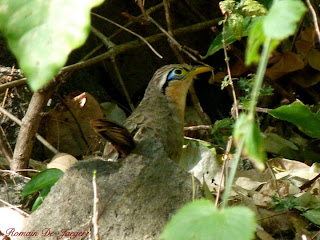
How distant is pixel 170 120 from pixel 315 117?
0.92m

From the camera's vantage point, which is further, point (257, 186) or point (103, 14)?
point (103, 14)

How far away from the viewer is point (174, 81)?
4.46 meters

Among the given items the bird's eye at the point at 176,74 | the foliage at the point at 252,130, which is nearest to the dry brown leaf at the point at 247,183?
the bird's eye at the point at 176,74

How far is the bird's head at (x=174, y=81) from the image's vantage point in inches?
174

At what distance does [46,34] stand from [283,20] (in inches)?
17.1

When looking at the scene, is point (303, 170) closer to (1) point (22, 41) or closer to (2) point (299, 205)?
(2) point (299, 205)

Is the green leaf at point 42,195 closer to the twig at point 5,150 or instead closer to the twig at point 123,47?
the twig at point 5,150

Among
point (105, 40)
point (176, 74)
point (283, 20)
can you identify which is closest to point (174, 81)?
point (176, 74)

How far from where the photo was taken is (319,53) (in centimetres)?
557

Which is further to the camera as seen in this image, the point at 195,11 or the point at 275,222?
the point at 195,11

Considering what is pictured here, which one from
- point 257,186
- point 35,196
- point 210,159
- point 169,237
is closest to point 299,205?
point 257,186

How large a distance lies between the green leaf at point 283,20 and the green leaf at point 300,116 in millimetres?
2527

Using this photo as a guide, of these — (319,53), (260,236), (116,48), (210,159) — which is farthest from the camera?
(319,53)

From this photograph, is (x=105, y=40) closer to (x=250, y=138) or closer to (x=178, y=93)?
(x=178, y=93)
